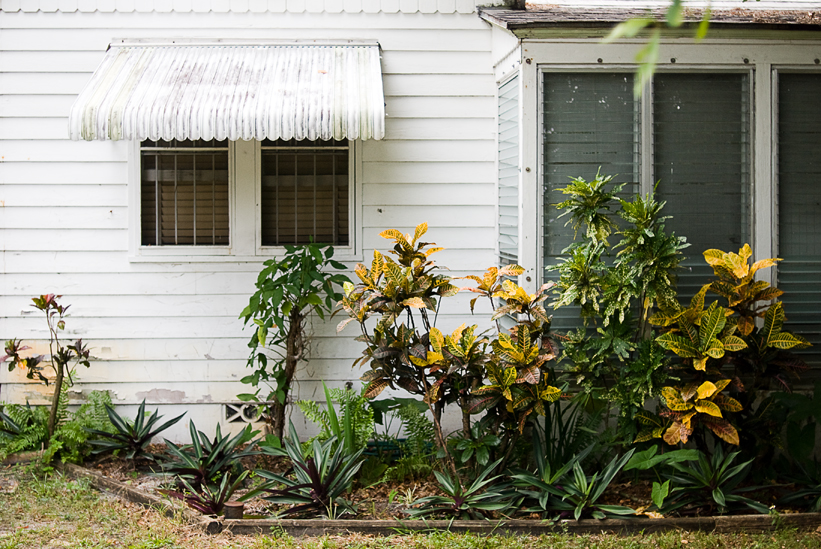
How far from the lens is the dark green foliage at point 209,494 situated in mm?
4508

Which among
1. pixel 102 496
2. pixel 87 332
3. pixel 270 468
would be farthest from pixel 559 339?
pixel 87 332

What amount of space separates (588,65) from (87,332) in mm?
4432

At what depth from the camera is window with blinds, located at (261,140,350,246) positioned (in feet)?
19.9

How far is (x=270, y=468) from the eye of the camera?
5500mm

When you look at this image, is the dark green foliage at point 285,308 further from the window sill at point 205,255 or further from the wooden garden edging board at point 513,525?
the wooden garden edging board at point 513,525

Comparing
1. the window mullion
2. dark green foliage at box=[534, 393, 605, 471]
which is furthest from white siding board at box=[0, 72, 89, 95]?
dark green foliage at box=[534, 393, 605, 471]

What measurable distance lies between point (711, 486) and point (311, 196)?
366 cm

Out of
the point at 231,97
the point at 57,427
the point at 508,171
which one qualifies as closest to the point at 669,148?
the point at 508,171

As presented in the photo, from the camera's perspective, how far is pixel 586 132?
5211 mm

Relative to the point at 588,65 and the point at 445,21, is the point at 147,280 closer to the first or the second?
the point at 445,21

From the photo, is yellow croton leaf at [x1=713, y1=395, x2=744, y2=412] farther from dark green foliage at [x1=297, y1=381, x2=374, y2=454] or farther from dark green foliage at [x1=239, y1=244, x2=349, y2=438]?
dark green foliage at [x1=239, y1=244, x2=349, y2=438]

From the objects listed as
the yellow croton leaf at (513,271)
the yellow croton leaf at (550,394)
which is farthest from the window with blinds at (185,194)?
the yellow croton leaf at (550,394)

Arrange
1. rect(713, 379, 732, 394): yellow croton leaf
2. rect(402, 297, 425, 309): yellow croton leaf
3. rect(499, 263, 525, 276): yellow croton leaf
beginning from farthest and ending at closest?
rect(499, 263, 525, 276): yellow croton leaf < rect(402, 297, 425, 309): yellow croton leaf < rect(713, 379, 732, 394): yellow croton leaf

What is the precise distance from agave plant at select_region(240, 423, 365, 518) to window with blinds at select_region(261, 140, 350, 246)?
1.93m
